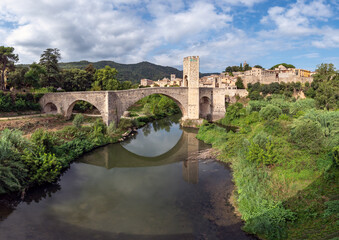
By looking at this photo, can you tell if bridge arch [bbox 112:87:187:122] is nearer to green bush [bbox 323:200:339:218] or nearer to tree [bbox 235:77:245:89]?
green bush [bbox 323:200:339:218]

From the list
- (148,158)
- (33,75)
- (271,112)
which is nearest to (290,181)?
(148,158)

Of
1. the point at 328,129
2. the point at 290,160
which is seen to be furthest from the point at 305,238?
the point at 328,129

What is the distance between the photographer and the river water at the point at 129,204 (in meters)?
6.05

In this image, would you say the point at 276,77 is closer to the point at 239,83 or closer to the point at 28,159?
the point at 239,83

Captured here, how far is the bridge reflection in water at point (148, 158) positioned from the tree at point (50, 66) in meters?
15.5

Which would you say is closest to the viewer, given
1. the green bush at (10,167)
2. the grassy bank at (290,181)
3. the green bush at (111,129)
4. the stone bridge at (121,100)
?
the grassy bank at (290,181)

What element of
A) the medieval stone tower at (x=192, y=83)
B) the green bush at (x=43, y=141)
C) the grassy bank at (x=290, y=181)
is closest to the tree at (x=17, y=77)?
the green bush at (x=43, y=141)

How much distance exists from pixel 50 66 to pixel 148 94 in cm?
1379

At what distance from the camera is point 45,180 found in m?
8.54

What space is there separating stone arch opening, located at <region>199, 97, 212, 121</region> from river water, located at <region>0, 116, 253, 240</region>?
42.9 ft

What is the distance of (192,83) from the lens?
21812mm

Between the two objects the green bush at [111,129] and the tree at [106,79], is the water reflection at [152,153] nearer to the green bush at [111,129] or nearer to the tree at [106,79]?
the green bush at [111,129]

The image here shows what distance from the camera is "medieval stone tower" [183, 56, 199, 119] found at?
21.3m

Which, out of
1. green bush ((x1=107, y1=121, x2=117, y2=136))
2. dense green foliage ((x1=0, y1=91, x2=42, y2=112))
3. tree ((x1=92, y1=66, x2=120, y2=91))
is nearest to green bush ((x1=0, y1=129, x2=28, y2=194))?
green bush ((x1=107, y1=121, x2=117, y2=136))
